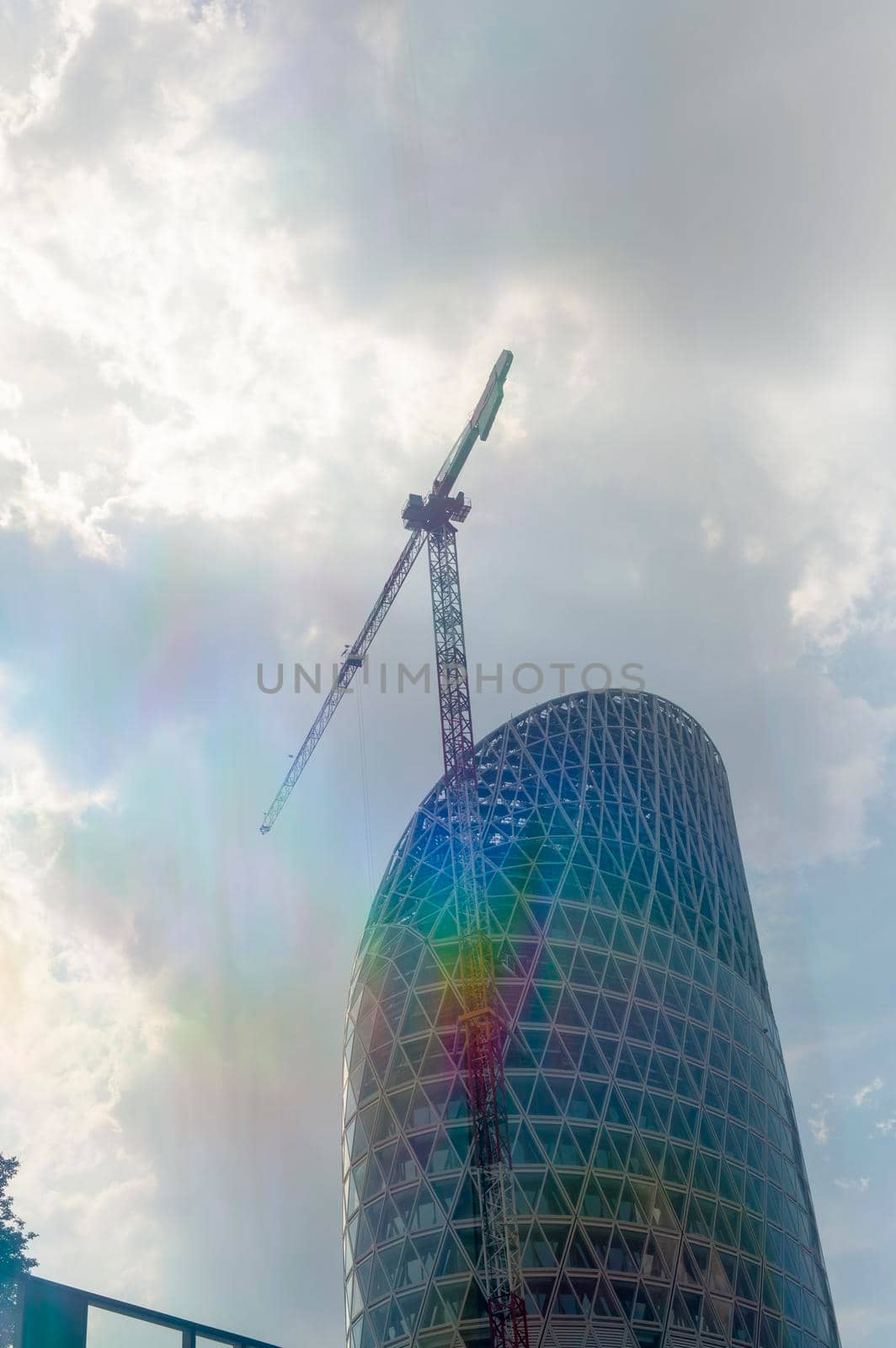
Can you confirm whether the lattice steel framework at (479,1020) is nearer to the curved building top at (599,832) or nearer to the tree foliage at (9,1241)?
the curved building top at (599,832)

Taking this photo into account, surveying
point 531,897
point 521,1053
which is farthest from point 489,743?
point 521,1053

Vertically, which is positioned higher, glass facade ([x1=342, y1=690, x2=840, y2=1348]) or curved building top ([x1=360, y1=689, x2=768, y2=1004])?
curved building top ([x1=360, y1=689, x2=768, y2=1004])

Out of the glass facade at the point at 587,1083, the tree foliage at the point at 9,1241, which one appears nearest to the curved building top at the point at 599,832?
A: the glass facade at the point at 587,1083

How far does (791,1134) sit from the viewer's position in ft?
249

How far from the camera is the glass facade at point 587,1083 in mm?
58625

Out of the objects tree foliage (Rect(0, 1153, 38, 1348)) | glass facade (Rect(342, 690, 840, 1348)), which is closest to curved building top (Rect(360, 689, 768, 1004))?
glass facade (Rect(342, 690, 840, 1348))

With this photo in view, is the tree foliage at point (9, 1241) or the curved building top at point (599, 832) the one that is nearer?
the tree foliage at point (9, 1241)

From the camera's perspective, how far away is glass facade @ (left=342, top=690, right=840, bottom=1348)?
58.6 metres

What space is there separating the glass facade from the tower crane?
0.90 metres

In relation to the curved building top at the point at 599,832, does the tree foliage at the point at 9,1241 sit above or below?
Result: below

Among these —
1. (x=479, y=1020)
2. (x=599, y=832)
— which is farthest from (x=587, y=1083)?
(x=599, y=832)

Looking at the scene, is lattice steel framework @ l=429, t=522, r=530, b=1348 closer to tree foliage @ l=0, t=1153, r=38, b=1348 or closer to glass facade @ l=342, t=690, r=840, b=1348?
glass facade @ l=342, t=690, r=840, b=1348

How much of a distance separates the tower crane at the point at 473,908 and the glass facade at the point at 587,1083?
35.6 inches

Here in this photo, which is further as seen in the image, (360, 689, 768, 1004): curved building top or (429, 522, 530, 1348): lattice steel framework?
(360, 689, 768, 1004): curved building top
